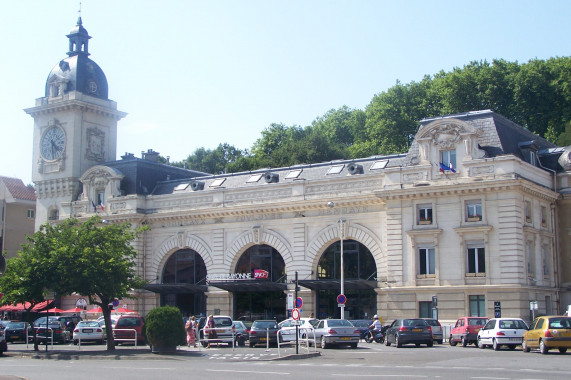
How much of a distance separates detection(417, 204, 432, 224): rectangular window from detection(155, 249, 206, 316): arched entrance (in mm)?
17681

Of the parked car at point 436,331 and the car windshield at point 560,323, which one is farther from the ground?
the car windshield at point 560,323

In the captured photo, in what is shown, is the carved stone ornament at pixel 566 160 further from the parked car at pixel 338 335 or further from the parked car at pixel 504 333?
the parked car at pixel 338 335

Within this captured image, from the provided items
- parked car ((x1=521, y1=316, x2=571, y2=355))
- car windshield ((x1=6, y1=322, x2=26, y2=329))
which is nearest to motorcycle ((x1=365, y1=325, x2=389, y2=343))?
parked car ((x1=521, y1=316, x2=571, y2=355))

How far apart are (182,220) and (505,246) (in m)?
24.6

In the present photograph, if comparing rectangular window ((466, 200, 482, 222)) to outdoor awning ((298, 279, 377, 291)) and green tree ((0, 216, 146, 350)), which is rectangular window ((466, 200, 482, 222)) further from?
green tree ((0, 216, 146, 350))

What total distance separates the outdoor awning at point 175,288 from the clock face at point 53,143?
641 inches

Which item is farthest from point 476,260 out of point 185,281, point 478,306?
A: point 185,281

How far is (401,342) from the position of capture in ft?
129

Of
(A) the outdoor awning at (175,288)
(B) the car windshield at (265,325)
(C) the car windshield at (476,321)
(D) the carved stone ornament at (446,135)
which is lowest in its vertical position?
(B) the car windshield at (265,325)

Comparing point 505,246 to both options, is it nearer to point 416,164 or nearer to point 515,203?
point 515,203

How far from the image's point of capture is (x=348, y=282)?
49.9 m

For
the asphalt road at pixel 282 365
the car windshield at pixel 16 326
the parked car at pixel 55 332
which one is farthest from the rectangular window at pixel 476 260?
the car windshield at pixel 16 326

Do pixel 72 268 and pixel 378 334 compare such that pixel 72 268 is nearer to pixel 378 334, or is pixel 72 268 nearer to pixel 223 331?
pixel 223 331

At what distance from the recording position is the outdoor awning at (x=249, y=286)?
5378cm
